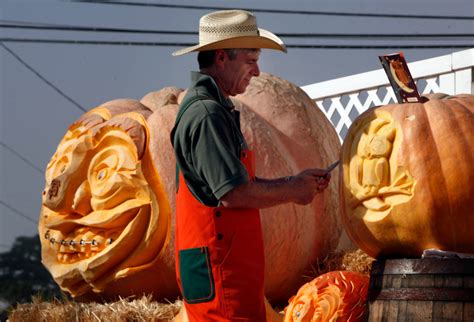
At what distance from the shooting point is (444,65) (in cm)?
579

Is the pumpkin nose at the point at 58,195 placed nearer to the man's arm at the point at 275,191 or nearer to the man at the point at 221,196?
the man at the point at 221,196

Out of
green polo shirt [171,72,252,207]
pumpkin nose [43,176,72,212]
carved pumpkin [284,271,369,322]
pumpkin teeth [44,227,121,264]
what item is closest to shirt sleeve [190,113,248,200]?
green polo shirt [171,72,252,207]

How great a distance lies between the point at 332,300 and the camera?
3627 millimetres

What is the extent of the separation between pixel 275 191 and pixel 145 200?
188 cm

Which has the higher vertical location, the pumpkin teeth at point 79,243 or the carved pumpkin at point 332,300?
the pumpkin teeth at point 79,243

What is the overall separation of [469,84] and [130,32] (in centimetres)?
674

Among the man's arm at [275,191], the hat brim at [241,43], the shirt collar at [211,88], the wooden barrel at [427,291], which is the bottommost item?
the wooden barrel at [427,291]

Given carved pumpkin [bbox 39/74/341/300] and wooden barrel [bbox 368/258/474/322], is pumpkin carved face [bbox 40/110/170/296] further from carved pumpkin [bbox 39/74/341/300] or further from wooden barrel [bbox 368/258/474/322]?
wooden barrel [bbox 368/258/474/322]

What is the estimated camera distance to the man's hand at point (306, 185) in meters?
2.67

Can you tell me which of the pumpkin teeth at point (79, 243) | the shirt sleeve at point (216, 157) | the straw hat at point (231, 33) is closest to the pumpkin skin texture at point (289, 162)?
the pumpkin teeth at point (79, 243)

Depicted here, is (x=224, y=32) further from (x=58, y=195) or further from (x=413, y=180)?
(x=58, y=195)

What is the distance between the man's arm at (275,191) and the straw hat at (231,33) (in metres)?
0.44

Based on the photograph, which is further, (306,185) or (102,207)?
(102,207)

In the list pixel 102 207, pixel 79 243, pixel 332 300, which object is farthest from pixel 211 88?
pixel 79 243
